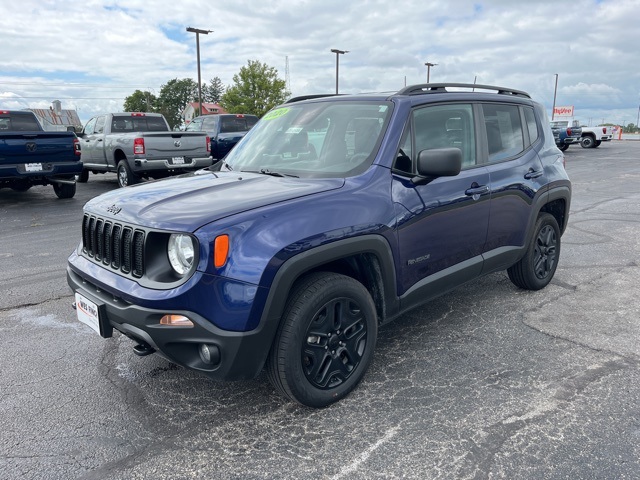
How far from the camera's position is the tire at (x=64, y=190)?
37.2 feet

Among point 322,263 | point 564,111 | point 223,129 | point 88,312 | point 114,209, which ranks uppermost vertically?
point 564,111

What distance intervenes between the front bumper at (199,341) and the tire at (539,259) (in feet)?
9.60

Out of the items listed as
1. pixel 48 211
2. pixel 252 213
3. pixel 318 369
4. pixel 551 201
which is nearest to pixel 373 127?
pixel 252 213

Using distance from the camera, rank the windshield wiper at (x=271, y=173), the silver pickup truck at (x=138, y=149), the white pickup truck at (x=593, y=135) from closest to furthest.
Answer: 1. the windshield wiper at (x=271, y=173)
2. the silver pickup truck at (x=138, y=149)
3. the white pickup truck at (x=593, y=135)

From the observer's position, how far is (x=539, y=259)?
191 inches

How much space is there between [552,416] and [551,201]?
96.7 inches

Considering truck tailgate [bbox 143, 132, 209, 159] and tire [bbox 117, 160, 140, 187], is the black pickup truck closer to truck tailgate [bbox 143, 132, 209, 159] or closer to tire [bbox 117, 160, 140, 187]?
tire [bbox 117, 160, 140, 187]

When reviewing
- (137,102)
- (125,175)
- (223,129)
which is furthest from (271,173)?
(137,102)

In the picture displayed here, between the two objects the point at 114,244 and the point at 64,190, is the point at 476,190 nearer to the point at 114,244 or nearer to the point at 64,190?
the point at 114,244

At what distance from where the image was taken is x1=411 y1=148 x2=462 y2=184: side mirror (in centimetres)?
314

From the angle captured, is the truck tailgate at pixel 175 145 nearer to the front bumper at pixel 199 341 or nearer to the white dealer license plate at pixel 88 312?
the white dealer license plate at pixel 88 312

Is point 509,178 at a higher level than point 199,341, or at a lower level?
higher

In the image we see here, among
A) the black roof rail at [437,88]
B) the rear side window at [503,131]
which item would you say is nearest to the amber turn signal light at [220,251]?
the black roof rail at [437,88]

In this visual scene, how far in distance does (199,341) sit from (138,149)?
961 cm
